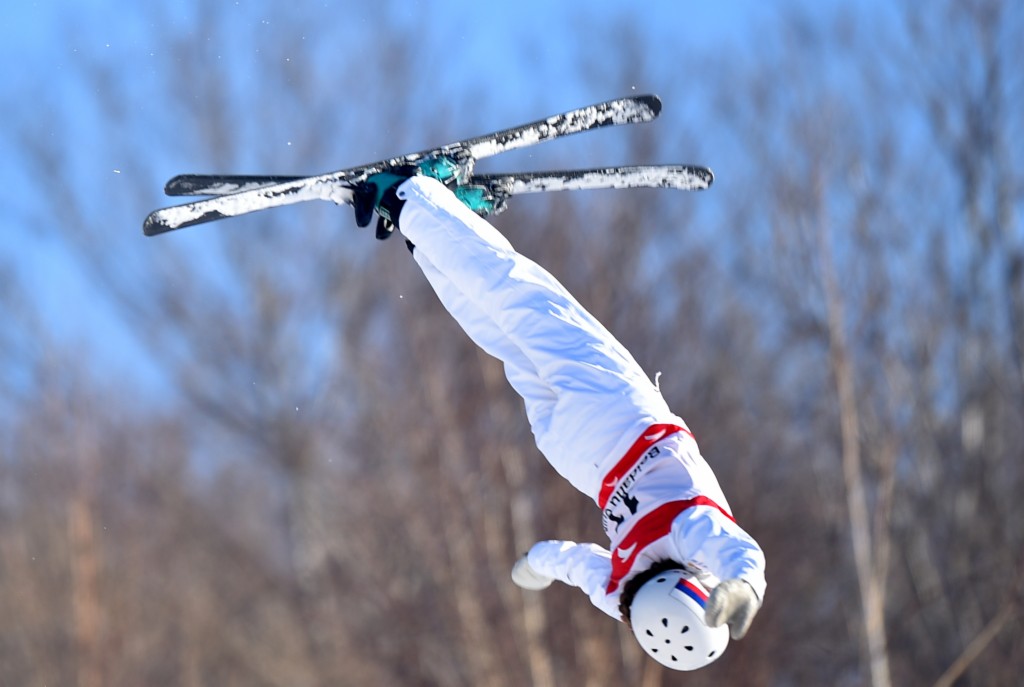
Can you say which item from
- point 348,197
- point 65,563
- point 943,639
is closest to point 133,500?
point 65,563

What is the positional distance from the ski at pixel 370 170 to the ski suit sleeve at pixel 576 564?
134cm

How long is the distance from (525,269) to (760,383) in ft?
32.7

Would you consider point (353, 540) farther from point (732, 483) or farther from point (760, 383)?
point (760, 383)

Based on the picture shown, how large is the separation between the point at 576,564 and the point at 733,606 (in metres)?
0.94

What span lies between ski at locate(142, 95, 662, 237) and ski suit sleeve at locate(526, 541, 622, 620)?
4.39 feet

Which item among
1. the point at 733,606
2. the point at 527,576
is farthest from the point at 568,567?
the point at 733,606

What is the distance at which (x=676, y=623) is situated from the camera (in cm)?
341

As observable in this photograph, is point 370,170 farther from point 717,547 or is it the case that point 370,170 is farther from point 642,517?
point 717,547

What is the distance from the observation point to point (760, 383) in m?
13.6

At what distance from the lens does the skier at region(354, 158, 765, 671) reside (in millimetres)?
3465

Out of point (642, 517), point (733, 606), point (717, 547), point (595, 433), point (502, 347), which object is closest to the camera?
point (733, 606)

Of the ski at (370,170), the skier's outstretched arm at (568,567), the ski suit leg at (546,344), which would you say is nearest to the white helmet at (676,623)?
the skier's outstretched arm at (568,567)

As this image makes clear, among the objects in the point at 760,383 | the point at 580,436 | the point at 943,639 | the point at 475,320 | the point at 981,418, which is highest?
the point at 475,320

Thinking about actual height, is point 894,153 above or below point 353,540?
above
